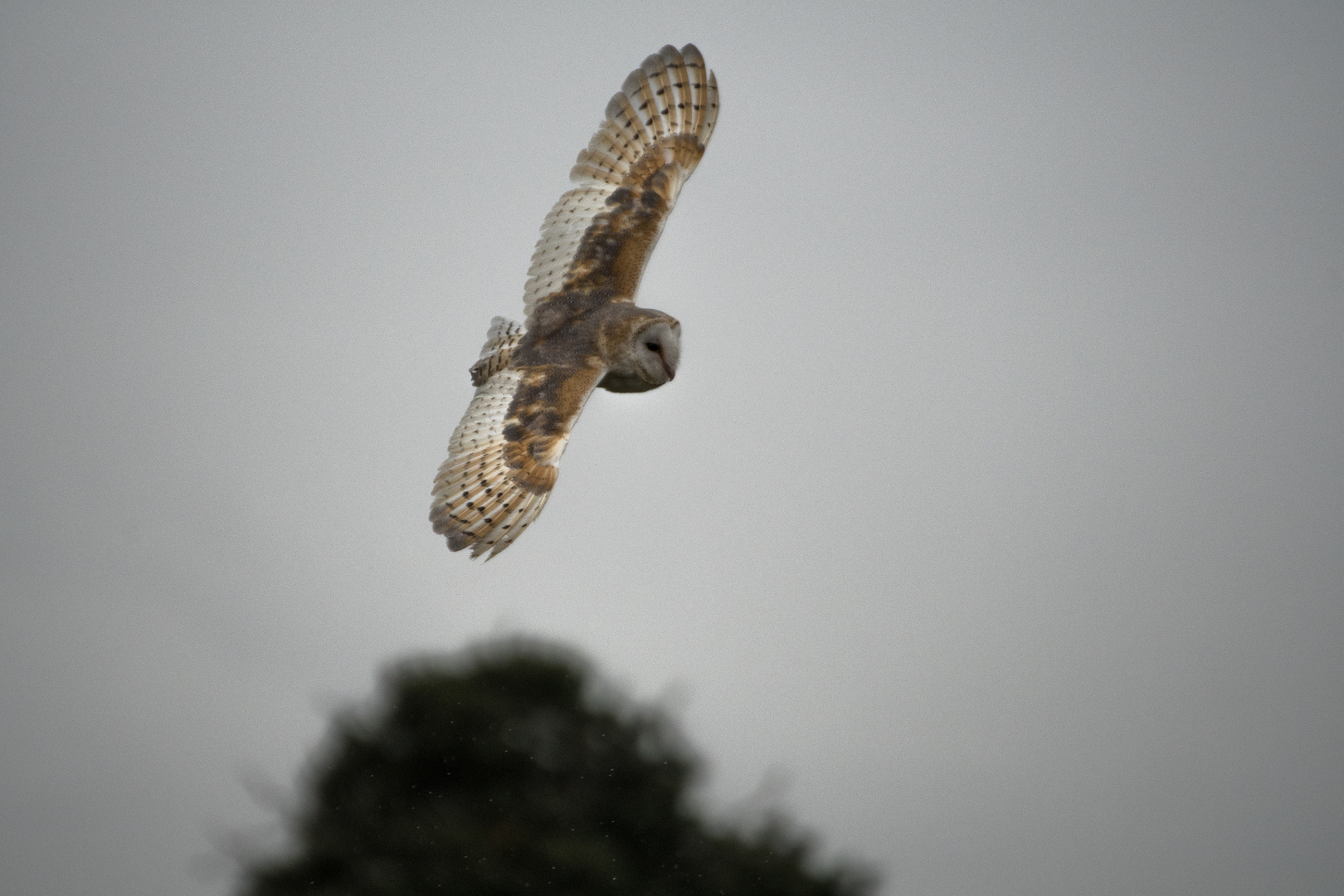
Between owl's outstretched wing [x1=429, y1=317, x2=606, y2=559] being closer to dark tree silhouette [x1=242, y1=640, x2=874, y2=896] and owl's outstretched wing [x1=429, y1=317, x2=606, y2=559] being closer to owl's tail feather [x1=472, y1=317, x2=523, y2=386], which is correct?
owl's tail feather [x1=472, y1=317, x2=523, y2=386]

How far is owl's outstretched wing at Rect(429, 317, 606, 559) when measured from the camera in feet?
23.2

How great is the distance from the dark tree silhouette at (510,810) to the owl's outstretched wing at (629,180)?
44.3 ft

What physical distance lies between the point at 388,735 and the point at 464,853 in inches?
120

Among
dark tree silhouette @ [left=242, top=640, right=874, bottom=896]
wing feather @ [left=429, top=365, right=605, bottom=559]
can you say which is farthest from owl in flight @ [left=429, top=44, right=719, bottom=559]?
dark tree silhouette @ [left=242, top=640, right=874, bottom=896]

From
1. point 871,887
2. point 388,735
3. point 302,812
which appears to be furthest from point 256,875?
point 871,887

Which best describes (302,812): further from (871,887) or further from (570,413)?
(570,413)

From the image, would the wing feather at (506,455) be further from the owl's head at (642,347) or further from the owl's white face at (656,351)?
the owl's white face at (656,351)

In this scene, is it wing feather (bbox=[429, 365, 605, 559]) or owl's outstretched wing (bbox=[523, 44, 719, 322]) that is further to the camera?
owl's outstretched wing (bbox=[523, 44, 719, 322])

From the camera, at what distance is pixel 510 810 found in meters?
20.5

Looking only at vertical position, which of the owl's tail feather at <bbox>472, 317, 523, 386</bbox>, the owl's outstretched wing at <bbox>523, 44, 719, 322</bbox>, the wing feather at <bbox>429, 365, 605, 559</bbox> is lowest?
the wing feather at <bbox>429, 365, 605, 559</bbox>

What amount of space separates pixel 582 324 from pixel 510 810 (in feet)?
46.5

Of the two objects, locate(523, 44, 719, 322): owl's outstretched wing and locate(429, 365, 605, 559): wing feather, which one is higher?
locate(523, 44, 719, 322): owl's outstretched wing

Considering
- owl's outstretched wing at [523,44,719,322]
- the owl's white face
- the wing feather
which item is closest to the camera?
the wing feather

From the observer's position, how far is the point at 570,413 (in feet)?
24.9
